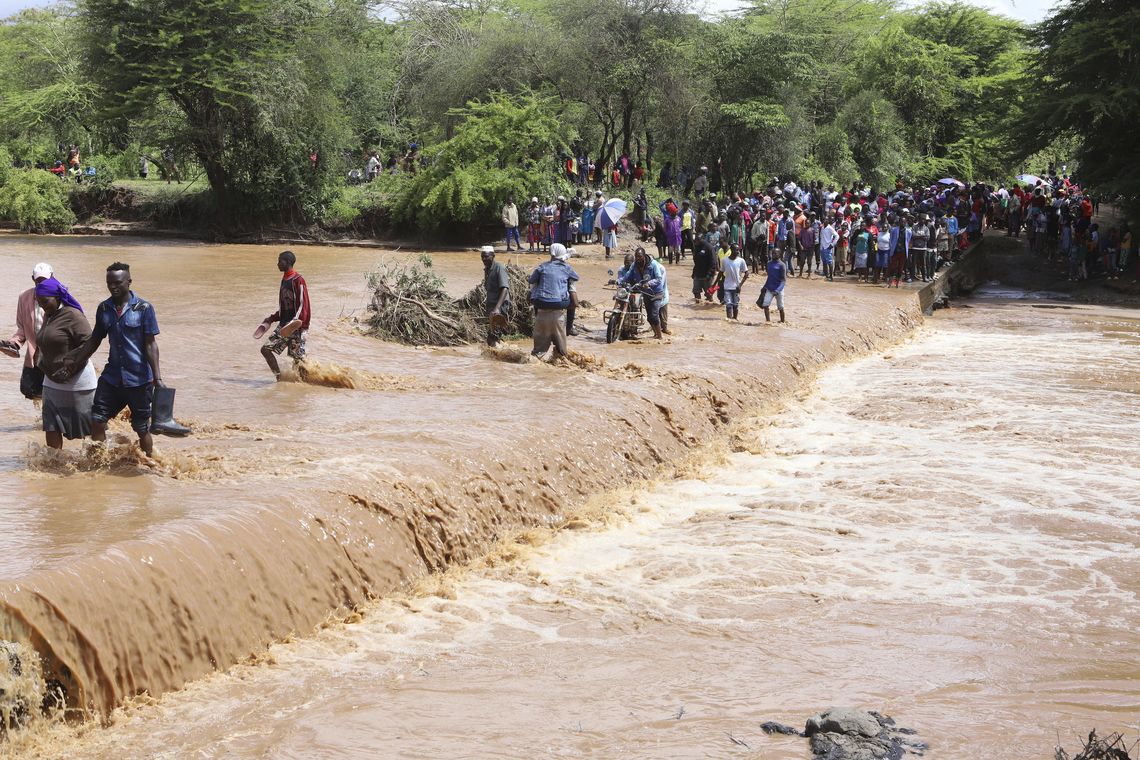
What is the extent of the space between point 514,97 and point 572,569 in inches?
1044

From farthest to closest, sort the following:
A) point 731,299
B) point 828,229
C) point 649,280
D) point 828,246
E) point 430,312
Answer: point 828,246 < point 828,229 < point 731,299 < point 649,280 < point 430,312

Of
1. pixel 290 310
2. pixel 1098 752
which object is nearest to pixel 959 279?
pixel 290 310

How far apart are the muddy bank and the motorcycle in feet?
1.49

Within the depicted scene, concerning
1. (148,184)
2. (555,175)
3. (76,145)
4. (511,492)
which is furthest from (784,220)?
(76,145)

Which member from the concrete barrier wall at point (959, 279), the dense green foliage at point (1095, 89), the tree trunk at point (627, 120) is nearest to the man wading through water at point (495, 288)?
the concrete barrier wall at point (959, 279)

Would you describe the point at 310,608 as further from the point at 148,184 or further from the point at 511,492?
the point at 148,184

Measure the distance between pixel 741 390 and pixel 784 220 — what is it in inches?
434

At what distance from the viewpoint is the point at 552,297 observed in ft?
46.3

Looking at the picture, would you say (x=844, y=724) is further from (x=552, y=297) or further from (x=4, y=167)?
(x=4, y=167)

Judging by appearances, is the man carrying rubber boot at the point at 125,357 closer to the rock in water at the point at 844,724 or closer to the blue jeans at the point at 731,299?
the rock in water at the point at 844,724

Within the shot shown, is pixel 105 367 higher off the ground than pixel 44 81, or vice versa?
pixel 44 81

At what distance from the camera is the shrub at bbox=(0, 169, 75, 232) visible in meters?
34.0

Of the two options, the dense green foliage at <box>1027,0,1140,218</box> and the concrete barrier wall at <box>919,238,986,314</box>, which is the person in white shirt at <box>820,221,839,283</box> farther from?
the dense green foliage at <box>1027,0,1140,218</box>

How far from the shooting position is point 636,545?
32.7 ft
